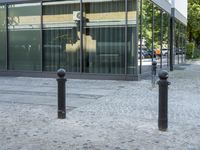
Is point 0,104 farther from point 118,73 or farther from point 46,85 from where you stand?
point 118,73

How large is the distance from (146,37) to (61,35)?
394cm

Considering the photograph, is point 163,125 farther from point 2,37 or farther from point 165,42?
point 165,42

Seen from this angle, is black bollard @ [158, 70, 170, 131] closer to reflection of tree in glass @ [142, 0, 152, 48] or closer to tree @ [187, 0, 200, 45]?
reflection of tree in glass @ [142, 0, 152, 48]

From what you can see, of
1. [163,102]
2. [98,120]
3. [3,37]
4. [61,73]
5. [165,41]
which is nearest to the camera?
[163,102]

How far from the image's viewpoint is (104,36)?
15.8 metres

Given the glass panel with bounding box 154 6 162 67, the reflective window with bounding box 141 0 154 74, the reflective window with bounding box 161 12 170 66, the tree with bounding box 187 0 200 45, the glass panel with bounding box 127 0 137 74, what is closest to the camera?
the glass panel with bounding box 127 0 137 74

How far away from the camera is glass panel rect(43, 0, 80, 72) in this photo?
16312 mm

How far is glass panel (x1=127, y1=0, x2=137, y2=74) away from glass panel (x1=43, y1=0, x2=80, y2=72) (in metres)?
2.33

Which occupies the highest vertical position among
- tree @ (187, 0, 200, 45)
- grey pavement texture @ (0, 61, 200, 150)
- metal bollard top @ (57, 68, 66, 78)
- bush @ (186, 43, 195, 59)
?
tree @ (187, 0, 200, 45)

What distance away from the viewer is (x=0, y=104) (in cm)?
975

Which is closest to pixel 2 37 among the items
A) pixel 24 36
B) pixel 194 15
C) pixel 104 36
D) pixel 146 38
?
pixel 24 36

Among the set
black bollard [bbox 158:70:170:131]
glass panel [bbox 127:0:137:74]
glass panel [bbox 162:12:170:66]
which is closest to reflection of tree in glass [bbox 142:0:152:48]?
glass panel [bbox 127:0:137:74]

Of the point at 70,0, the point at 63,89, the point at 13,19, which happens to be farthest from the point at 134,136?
the point at 13,19

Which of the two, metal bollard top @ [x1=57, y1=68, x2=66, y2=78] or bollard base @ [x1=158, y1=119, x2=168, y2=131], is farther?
metal bollard top @ [x1=57, y1=68, x2=66, y2=78]
